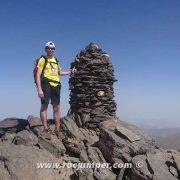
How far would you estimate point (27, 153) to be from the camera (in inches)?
667

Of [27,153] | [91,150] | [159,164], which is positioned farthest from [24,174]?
[159,164]

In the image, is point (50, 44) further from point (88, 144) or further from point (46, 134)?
point (88, 144)

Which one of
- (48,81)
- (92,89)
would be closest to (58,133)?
(48,81)

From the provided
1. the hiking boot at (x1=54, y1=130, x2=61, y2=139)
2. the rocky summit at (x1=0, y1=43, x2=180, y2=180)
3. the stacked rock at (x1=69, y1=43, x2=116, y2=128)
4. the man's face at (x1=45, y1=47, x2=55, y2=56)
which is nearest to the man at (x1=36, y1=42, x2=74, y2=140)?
the man's face at (x1=45, y1=47, x2=55, y2=56)

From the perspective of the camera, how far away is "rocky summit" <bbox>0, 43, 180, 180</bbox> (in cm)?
1589

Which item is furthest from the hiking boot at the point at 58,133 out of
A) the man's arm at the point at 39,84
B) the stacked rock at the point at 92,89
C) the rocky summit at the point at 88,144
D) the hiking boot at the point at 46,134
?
the man's arm at the point at 39,84

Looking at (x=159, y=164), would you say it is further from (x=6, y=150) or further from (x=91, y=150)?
(x=6, y=150)

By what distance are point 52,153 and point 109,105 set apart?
617 cm

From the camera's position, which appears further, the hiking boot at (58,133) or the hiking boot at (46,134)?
the hiking boot at (58,133)

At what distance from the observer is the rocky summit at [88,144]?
1589 cm

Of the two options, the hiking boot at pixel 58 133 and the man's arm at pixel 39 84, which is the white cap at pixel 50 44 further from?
the hiking boot at pixel 58 133

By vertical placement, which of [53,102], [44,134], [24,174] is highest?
[53,102]

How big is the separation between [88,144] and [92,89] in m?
4.54

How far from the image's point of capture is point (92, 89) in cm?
2266
